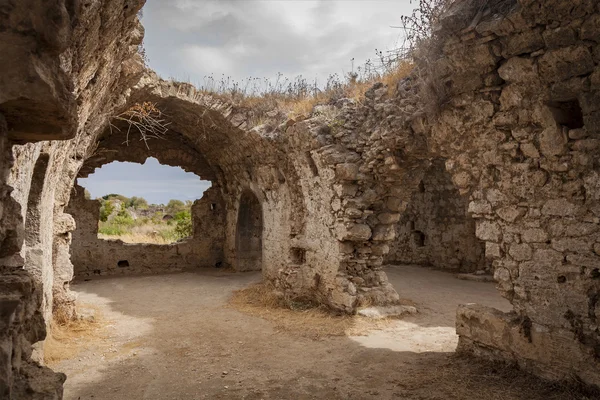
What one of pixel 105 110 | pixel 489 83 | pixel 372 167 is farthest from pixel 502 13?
pixel 105 110

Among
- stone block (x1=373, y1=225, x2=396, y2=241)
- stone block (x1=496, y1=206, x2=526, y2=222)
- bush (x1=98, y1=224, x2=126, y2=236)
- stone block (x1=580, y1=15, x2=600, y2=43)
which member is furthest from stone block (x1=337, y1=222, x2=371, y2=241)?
bush (x1=98, y1=224, x2=126, y2=236)

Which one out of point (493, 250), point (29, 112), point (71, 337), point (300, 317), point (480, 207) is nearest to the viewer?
point (29, 112)

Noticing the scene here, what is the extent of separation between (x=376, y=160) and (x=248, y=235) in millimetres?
6348

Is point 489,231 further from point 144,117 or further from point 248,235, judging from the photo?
point 248,235

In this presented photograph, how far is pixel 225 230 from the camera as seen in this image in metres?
12.7

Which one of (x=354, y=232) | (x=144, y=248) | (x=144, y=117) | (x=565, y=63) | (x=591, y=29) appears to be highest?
(x=144, y=117)

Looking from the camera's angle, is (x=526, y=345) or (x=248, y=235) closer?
(x=526, y=345)

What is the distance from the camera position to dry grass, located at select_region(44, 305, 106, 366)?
4.95m

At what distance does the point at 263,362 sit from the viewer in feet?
16.3

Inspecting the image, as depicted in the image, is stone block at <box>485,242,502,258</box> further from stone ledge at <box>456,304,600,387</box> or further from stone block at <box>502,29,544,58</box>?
stone block at <box>502,29,544,58</box>

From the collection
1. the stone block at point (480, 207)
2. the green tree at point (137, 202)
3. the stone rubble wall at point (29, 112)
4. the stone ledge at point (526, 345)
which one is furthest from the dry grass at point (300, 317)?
the green tree at point (137, 202)

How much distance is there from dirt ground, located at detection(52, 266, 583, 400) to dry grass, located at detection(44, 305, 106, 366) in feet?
0.17

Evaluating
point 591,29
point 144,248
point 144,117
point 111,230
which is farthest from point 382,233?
point 111,230

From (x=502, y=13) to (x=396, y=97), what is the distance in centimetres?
223
